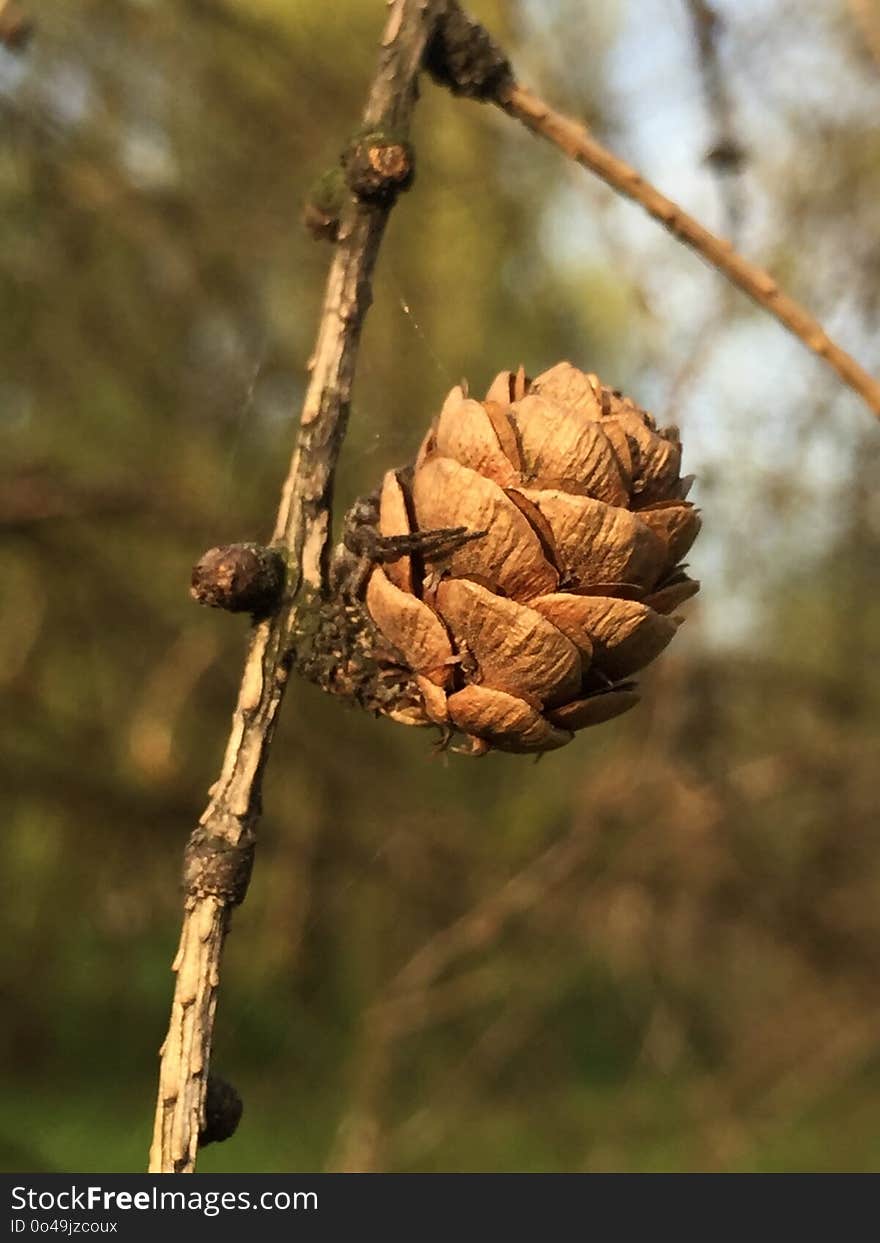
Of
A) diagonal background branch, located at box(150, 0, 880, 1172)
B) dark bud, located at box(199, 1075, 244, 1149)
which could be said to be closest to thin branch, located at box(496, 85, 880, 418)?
diagonal background branch, located at box(150, 0, 880, 1172)

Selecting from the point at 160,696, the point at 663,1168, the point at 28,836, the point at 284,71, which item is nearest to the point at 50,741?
the point at 160,696

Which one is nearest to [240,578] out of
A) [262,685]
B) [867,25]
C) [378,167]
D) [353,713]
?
[262,685]

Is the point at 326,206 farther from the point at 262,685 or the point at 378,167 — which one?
the point at 262,685

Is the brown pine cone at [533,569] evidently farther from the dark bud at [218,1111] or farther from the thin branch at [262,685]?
the dark bud at [218,1111]

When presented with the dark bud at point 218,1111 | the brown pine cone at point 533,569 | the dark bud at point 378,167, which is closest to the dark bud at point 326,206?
the dark bud at point 378,167

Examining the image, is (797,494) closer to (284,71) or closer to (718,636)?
(718,636)

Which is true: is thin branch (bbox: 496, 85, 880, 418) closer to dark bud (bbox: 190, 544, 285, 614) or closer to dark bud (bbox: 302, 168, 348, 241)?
dark bud (bbox: 302, 168, 348, 241)

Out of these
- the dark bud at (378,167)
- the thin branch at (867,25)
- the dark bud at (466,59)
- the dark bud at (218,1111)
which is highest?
the thin branch at (867,25)
